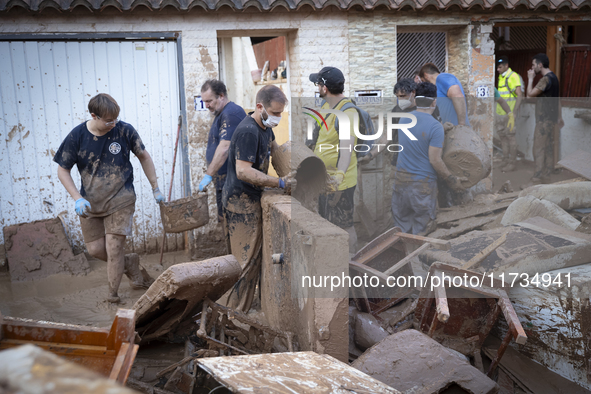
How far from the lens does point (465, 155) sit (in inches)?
232

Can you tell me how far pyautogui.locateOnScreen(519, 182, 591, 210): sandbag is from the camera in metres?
5.70

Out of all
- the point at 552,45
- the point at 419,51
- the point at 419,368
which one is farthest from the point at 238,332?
the point at 552,45

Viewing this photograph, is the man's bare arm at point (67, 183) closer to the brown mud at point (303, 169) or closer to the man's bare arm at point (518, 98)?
the brown mud at point (303, 169)

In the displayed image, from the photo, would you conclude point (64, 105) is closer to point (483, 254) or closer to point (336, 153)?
point (336, 153)

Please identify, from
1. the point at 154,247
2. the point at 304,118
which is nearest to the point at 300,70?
the point at 304,118

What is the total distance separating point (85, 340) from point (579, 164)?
6228 millimetres

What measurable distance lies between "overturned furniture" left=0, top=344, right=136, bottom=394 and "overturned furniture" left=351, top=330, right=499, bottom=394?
2162mm

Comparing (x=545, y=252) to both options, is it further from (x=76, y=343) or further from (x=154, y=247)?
(x=154, y=247)

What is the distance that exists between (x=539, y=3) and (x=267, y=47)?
21.9ft

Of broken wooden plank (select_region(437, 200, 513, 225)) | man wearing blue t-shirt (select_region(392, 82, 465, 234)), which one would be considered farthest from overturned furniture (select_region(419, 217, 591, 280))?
broken wooden plank (select_region(437, 200, 513, 225))

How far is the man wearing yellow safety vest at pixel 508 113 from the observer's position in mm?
10672

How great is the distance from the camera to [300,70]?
6883 millimetres

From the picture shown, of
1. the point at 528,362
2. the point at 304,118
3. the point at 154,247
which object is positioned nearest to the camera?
the point at 528,362

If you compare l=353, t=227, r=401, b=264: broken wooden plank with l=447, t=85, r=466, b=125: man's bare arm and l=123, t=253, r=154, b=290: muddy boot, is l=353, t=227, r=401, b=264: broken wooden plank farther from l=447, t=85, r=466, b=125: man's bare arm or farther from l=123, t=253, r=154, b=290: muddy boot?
l=447, t=85, r=466, b=125: man's bare arm
